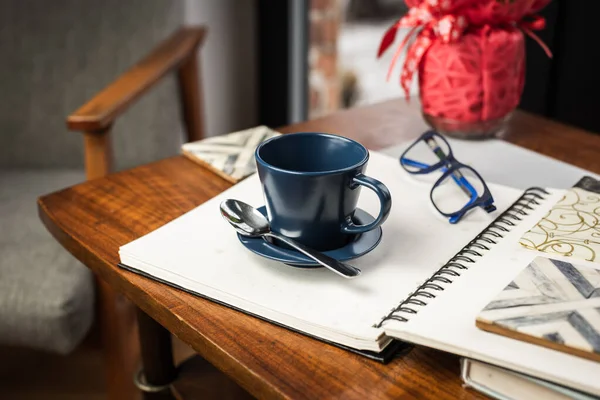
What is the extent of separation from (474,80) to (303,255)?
39cm

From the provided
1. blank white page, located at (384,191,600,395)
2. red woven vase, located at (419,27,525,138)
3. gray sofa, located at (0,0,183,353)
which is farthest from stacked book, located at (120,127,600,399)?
gray sofa, located at (0,0,183,353)

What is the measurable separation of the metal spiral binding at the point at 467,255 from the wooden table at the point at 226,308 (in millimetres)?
32

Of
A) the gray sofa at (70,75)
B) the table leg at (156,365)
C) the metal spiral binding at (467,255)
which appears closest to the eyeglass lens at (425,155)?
the metal spiral binding at (467,255)

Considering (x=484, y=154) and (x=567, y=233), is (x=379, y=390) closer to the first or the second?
(x=567, y=233)

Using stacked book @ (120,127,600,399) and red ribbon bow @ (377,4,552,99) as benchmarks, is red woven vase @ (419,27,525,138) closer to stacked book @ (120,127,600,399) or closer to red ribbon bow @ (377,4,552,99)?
red ribbon bow @ (377,4,552,99)

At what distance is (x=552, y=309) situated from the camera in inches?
17.5

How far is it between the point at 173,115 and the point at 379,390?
0.97m

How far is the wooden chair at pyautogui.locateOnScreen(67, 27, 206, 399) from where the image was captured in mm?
958

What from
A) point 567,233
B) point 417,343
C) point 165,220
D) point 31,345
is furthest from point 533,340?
point 31,345

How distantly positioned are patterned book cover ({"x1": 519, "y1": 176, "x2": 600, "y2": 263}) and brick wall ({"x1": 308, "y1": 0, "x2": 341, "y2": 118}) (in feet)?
3.89

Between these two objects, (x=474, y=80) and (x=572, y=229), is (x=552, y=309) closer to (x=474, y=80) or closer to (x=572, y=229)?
(x=572, y=229)

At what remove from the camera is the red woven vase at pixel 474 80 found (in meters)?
0.78

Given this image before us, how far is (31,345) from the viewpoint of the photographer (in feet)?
2.98

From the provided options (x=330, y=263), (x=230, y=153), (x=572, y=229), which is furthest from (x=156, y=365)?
(x=572, y=229)
